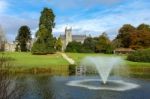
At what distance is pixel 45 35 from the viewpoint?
83.8m

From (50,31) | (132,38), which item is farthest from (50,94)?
(132,38)

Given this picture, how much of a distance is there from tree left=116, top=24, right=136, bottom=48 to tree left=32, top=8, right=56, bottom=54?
123ft

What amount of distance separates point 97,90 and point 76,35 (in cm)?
17041

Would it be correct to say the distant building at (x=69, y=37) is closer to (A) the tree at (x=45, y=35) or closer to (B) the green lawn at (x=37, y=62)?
(A) the tree at (x=45, y=35)

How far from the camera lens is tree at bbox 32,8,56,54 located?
262 ft

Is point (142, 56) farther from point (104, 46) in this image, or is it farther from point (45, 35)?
point (104, 46)

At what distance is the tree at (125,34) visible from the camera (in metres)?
116

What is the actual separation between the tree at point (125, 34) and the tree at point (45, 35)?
123ft

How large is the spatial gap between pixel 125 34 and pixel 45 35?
42.4 m

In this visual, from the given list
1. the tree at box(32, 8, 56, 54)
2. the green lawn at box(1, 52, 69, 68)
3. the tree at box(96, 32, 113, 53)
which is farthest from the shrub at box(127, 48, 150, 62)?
the tree at box(96, 32, 113, 53)

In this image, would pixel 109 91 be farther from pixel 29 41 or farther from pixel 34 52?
pixel 29 41

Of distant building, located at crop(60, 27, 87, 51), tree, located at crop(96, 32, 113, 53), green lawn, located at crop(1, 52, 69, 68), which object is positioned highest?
distant building, located at crop(60, 27, 87, 51)

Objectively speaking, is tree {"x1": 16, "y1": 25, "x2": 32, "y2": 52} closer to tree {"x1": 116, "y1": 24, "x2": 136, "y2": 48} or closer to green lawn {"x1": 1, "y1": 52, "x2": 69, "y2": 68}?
tree {"x1": 116, "y1": 24, "x2": 136, "y2": 48}

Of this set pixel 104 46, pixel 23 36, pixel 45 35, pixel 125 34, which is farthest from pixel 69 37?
pixel 45 35
